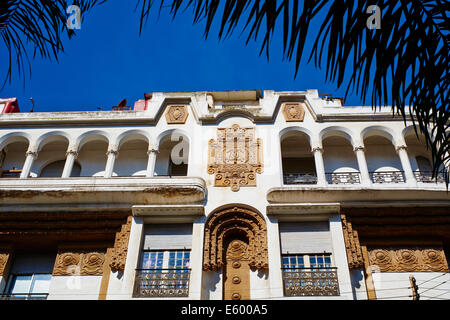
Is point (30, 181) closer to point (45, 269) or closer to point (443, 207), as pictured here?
point (45, 269)

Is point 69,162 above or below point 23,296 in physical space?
above

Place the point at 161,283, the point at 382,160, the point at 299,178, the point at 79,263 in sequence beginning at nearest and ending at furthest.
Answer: the point at 161,283 < the point at 79,263 < the point at 299,178 < the point at 382,160

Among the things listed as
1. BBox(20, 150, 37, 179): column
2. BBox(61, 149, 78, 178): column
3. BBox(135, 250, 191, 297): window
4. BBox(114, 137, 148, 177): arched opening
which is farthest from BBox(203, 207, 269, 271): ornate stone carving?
BBox(20, 150, 37, 179): column

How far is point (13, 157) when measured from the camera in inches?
587

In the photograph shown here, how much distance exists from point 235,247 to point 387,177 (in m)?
4.98

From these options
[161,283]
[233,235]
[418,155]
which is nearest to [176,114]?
[233,235]

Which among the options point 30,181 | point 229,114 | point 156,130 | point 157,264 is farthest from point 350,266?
point 30,181

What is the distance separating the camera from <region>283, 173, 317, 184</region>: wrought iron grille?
42.7ft

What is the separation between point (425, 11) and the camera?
10.6 feet

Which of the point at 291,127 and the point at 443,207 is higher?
the point at 291,127

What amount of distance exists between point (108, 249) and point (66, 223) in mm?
1370

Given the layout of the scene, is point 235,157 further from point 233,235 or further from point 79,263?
point 79,263

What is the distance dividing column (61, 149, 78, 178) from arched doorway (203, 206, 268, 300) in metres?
4.67

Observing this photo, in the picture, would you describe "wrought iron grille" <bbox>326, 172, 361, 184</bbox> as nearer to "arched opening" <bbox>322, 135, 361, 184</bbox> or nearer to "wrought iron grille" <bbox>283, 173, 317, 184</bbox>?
"arched opening" <bbox>322, 135, 361, 184</bbox>
